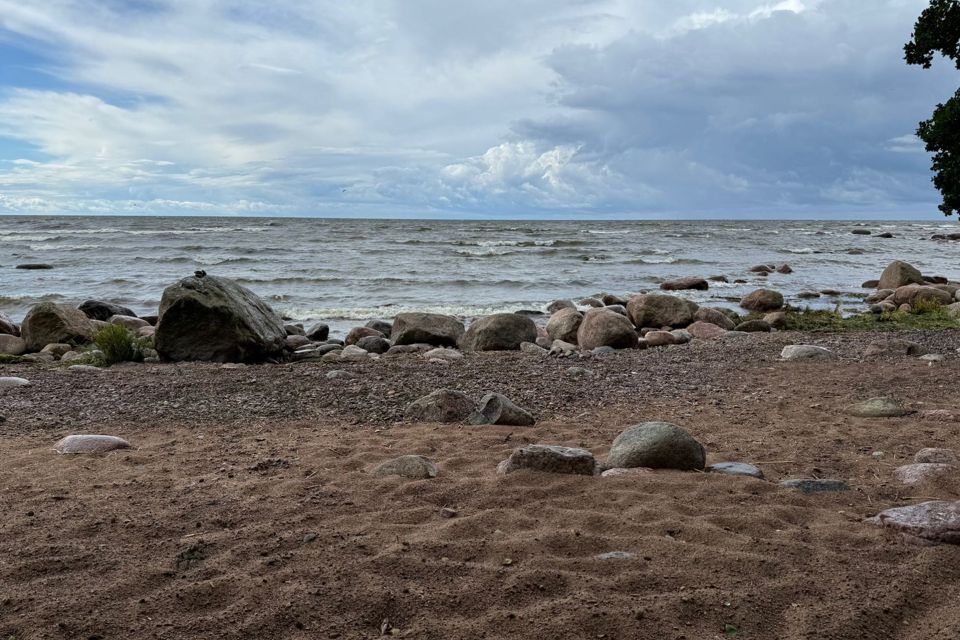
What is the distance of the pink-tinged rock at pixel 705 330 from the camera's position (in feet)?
41.8

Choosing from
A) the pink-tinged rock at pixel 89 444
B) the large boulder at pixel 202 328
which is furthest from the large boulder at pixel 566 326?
the pink-tinged rock at pixel 89 444

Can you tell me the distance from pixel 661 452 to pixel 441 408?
2.15m

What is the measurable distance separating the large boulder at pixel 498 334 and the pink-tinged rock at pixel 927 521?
813 centimetres

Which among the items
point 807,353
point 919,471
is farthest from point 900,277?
point 919,471

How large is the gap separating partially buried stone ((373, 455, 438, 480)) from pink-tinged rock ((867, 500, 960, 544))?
247cm

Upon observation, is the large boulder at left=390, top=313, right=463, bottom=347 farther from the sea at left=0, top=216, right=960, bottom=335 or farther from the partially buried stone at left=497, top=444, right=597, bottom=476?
the partially buried stone at left=497, top=444, right=597, bottom=476

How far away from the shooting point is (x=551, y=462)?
4527 millimetres

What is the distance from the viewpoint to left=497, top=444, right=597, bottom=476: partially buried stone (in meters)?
4.53

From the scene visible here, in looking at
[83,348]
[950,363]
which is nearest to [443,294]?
[83,348]

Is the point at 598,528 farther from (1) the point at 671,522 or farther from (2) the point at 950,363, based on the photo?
(2) the point at 950,363

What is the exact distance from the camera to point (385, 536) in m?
3.60

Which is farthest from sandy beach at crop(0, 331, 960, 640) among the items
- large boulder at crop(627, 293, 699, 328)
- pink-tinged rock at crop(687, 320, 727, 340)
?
large boulder at crop(627, 293, 699, 328)

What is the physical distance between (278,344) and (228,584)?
8208mm

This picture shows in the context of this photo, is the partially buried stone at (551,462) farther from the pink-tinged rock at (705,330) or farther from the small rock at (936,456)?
the pink-tinged rock at (705,330)
